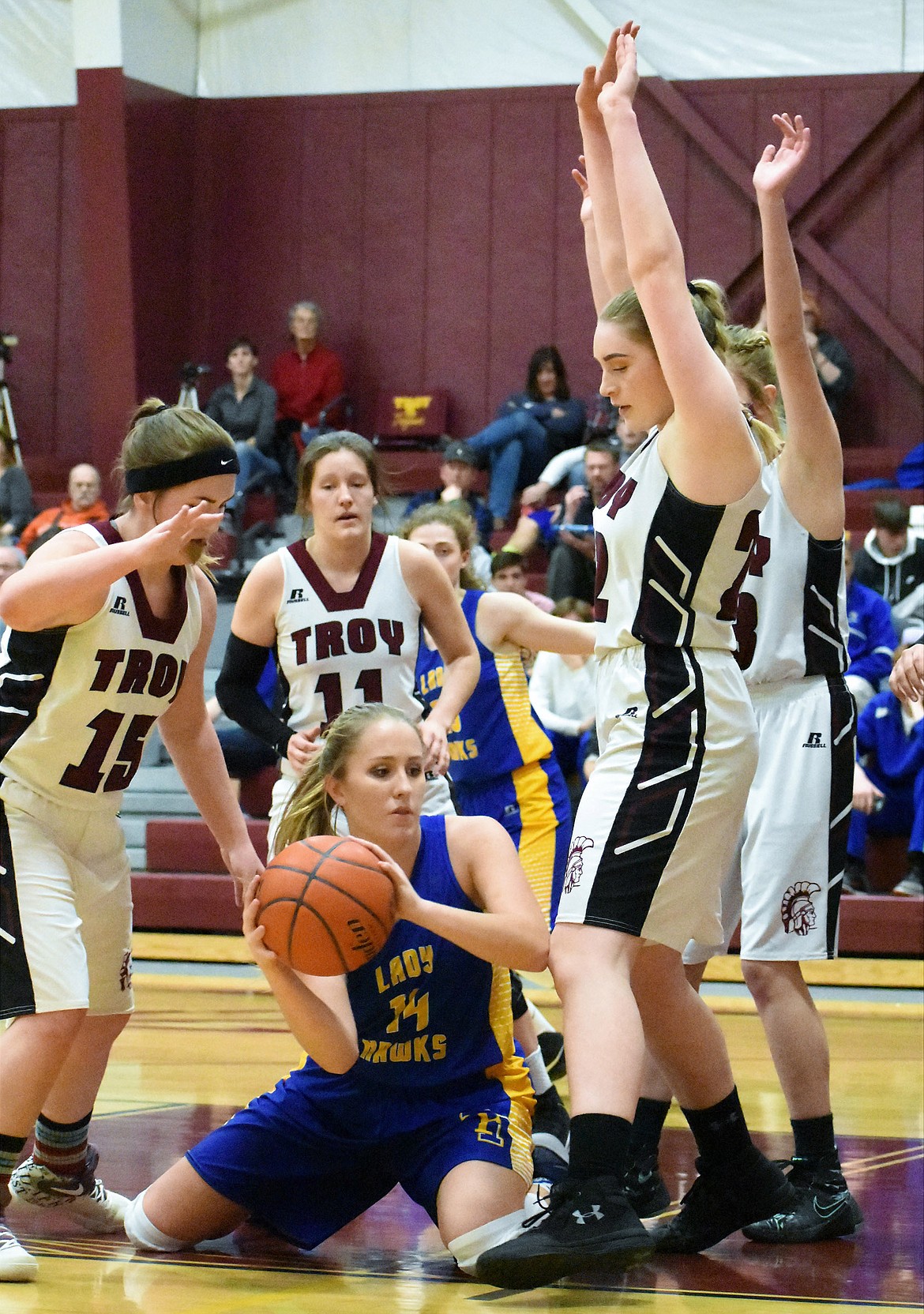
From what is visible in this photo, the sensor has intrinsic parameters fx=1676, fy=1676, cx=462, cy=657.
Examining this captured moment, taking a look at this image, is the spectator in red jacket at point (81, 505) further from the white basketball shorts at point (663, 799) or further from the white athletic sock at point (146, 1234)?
the white basketball shorts at point (663, 799)

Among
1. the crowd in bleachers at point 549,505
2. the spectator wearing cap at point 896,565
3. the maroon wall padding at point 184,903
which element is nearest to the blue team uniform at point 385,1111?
the crowd in bleachers at point 549,505

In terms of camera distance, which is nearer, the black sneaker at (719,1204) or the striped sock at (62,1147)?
the black sneaker at (719,1204)

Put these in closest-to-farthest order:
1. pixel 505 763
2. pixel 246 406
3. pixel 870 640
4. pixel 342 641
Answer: pixel 342 641, pixel 505 763, pixel 870 640, pixel 246 406

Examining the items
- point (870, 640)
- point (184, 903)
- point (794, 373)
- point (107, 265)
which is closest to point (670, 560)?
point (794, 373)

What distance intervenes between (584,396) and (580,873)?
1029 centimetres

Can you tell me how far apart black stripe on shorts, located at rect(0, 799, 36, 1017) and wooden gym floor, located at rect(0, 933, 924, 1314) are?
49 centimetres

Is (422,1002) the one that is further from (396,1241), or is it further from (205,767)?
(205,767)

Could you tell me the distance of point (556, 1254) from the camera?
106 inches

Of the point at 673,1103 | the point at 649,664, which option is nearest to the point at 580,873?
the point at 649,664

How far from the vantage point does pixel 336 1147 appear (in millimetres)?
3217

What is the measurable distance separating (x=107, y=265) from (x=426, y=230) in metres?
2.60

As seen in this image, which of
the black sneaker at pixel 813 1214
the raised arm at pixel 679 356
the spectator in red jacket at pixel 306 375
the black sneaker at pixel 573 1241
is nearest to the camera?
the black sneaker at pixel 573 1241

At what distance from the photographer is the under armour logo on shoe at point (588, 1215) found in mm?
2734

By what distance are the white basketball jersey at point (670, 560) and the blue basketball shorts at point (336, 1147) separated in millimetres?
988
